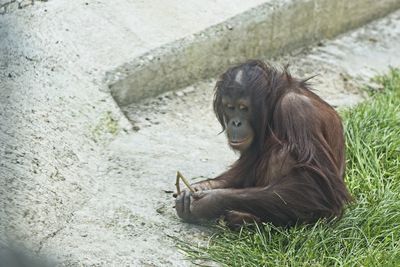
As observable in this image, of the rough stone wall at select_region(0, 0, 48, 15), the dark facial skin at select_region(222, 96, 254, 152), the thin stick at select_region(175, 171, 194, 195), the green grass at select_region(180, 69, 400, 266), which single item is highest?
the rough stone wall at select_region(0, 0, 48, 15)

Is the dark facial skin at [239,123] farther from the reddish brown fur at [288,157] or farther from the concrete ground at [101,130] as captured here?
the concrete ground at [101,130]

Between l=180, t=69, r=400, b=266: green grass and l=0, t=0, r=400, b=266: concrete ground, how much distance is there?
0.61 feet

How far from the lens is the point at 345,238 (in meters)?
3.91

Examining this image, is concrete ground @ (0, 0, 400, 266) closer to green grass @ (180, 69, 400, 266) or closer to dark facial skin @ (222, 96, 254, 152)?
green grass @ (180, 69, 400, 266)

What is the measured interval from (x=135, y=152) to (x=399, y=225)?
4.72ft

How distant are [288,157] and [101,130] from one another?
1.28 meters

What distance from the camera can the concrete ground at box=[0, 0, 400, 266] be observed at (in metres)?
3.93

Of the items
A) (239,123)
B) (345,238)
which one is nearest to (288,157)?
(239,123)

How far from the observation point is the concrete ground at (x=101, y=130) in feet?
12.9

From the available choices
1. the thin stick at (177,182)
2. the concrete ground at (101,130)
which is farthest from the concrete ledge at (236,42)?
the thin stick at (177,182)

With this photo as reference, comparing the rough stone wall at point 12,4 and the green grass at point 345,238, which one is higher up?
the rough stone wall at point 12,4

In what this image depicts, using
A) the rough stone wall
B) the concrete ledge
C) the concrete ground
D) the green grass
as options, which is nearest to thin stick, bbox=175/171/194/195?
the concrete ground

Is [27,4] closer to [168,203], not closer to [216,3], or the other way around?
[216,3]

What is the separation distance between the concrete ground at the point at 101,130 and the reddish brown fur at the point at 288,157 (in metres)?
0.31
